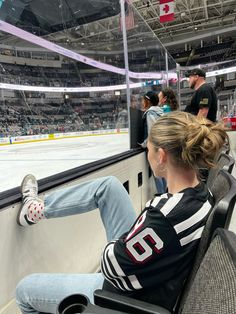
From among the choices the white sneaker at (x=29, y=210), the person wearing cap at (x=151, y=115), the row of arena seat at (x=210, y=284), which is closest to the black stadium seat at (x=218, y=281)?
the row of arena seat at (x=210, y=284)

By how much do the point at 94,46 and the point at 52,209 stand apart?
2889mm

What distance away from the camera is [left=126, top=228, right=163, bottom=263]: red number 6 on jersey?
560 millimetres

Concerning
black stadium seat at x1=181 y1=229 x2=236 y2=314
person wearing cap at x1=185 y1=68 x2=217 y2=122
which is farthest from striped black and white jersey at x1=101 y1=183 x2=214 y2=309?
person wearing cap at x1=185 y1=68 x2=217 y2=122

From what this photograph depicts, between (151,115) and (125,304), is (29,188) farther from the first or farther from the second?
(151,115)

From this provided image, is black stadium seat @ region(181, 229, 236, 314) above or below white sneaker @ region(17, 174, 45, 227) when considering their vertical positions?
above

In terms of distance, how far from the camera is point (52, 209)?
3.39 feet

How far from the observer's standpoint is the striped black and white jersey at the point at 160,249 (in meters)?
0.56

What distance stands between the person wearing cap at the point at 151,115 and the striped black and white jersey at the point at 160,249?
5.40ft

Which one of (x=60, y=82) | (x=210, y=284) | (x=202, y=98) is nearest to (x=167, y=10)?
(x=202, y=98)

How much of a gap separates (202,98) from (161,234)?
2193mm

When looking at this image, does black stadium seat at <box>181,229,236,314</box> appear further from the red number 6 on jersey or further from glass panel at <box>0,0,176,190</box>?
glass panel at <box>0,0,176,190</box>

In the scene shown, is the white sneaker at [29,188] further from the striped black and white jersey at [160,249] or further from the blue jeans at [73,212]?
the striped black and white jersey at [160,249]

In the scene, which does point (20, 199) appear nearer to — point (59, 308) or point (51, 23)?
point (59, 308)

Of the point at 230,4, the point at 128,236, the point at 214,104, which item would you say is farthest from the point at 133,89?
the point at 230,4
